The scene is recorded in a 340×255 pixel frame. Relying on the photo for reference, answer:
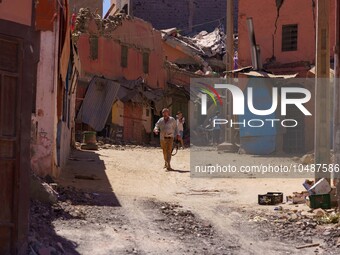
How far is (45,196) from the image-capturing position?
8.58m

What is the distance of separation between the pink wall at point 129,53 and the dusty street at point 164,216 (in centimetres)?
1709

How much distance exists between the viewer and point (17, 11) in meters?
6.22

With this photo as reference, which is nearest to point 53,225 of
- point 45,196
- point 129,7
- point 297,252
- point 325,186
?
point 45,196

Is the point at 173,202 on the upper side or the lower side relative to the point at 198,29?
lower

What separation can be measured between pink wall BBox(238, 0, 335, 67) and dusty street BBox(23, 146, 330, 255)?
36.1ft

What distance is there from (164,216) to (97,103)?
22392 millimetres

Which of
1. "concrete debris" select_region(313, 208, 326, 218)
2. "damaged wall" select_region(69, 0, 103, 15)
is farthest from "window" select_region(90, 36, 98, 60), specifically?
"concrete debris" select_region(313, 208, 326, 218)

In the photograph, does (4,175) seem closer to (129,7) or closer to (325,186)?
(325,186)

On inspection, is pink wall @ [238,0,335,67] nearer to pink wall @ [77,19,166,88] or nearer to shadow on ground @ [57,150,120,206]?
pink wall @ [77,19,166,88]

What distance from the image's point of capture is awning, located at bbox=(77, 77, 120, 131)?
30703 millimetres

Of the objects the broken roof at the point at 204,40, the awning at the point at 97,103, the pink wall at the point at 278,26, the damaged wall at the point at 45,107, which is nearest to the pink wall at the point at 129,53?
the awning at the point at 97,103

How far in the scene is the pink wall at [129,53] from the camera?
1233 inches

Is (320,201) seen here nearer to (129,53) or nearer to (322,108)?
(322,108)

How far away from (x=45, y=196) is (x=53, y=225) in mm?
1049
